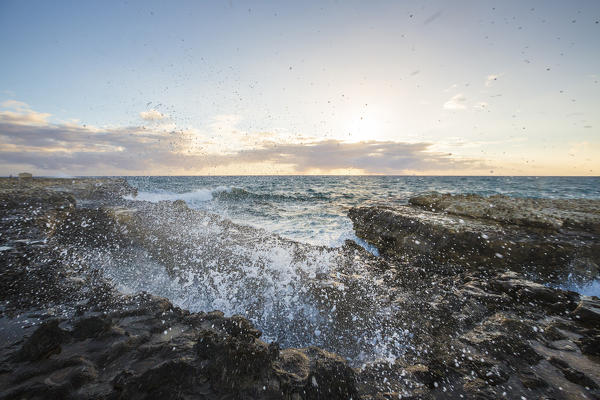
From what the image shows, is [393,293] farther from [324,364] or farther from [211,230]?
[211,230]

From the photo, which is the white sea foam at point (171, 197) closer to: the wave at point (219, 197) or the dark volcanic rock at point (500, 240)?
the wave at point (219, 197)

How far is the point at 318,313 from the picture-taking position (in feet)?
12.3

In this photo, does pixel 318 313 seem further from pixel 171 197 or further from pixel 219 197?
pixel 171 197

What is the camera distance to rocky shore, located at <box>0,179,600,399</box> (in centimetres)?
201

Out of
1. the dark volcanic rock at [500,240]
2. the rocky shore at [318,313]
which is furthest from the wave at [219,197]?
the dark volcanic rock at [500,240]

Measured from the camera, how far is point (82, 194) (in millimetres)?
13141


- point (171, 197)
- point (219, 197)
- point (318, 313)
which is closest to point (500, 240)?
point (318, 313)

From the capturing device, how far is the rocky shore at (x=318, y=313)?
6.60ft

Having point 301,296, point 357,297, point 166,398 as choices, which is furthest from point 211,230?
point 166,398

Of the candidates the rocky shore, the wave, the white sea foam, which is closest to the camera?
→ the rocky shore

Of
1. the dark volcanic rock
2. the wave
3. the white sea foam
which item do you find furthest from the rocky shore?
the wave

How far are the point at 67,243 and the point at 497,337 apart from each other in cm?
870

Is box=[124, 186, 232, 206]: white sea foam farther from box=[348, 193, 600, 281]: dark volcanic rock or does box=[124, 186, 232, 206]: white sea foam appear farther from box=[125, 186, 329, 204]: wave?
box=[348, 193, 600, 281]: dark volcanic rock

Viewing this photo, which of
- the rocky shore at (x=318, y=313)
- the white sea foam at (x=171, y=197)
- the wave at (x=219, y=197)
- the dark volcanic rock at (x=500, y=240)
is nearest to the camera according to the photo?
the rocky shore at (x=318, y=313)
